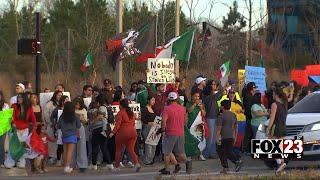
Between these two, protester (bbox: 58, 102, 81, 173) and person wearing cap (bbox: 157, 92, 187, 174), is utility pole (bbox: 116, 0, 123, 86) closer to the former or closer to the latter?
protester (bbox: 58, 102, 81, 173)

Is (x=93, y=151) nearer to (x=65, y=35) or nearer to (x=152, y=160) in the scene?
(x=152, y=160)

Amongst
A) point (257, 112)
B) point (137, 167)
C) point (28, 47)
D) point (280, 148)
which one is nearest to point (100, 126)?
point (137, 167)

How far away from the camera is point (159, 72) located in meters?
21.2

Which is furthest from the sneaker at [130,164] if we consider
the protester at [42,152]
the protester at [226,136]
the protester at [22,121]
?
the protester at [226,136]

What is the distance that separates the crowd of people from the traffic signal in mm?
2578

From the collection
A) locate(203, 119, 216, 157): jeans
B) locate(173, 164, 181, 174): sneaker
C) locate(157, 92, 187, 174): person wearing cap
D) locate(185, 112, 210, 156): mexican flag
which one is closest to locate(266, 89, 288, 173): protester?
locate(157, 92, 187, 174): person wearing cap

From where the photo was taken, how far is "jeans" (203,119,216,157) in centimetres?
2003

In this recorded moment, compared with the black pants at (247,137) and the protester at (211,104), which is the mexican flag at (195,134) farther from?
the black pants at (247,137)

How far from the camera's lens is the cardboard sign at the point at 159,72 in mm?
21203

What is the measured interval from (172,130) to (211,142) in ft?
13.1

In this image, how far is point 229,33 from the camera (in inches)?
1905

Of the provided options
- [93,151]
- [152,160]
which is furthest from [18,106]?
[152,160]

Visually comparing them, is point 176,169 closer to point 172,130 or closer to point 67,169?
point 172,130

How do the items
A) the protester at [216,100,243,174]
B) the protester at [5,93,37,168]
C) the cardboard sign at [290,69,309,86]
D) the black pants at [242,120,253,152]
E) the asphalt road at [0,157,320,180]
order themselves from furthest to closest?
the cardboard sign at [290,69,309,86] < the black pants at [242,120,253,152] < the protester at [5,93,37,168] < the asphalt road at [0,157,320,180] < the protester at [216,100,243,174]
